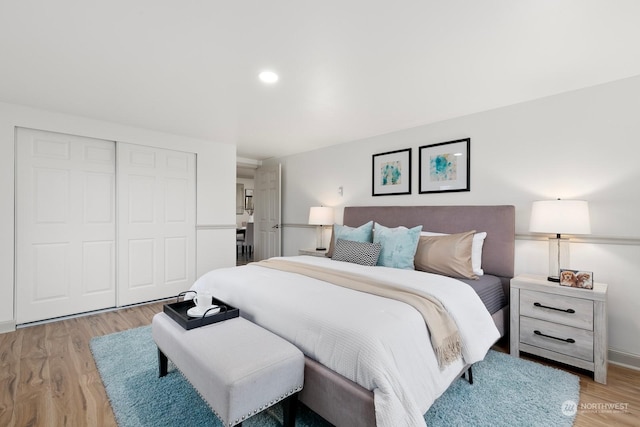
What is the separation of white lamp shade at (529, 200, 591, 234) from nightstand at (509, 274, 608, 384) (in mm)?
420

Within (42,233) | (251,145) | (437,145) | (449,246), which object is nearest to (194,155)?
(251,145)

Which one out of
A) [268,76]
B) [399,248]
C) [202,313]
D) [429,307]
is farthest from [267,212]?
[429,307]

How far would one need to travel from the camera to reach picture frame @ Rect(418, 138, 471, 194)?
316cm

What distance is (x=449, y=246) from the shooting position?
2.68 meters

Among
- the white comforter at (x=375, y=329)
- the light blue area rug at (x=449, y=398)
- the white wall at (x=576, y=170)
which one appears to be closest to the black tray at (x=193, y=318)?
the white comforter at (x=375, y=329)

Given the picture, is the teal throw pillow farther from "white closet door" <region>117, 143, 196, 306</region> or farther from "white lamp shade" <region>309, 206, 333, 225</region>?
"white closet door" <region>117, 143, 196, 306</region>

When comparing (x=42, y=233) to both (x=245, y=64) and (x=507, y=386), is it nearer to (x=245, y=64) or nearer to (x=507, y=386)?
(x=245, y=64)

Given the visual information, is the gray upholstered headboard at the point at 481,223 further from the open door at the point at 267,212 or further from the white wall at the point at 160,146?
the white wall at the point at 160,146

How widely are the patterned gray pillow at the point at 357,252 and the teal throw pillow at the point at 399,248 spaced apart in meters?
0.07

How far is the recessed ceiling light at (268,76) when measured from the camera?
2.29m

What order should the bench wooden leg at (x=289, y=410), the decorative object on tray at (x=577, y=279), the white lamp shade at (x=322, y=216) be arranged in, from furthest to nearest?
the white lamp shade at (x=322, y=216)
the decorative object on tray at (x=577, y=279)
the bench wooden leg at (x=289, y=410)

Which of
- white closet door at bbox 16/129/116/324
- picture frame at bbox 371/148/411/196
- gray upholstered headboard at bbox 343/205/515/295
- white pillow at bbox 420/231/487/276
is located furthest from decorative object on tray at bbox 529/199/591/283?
white closet door at bbox 16/129/116/324

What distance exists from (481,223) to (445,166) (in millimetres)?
747

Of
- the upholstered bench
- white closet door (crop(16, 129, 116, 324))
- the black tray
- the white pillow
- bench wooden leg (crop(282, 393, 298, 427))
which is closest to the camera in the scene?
the upholstered bench
